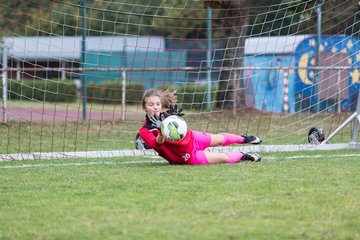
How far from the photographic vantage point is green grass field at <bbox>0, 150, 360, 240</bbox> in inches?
197

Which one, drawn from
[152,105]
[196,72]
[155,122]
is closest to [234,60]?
[196,72]

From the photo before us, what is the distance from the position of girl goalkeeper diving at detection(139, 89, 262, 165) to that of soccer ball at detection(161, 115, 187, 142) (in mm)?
95

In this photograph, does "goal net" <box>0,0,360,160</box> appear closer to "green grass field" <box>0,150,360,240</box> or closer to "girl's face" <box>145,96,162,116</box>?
"girl's face" <box>145,96,162,116</box>

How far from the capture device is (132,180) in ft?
23.6

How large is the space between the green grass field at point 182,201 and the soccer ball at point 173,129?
0.32m

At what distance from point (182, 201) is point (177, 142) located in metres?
2.44

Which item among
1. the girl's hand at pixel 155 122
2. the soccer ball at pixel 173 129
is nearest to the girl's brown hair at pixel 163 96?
the girl's hand at pixel 155 122

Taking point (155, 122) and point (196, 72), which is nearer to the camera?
point (155, 122)

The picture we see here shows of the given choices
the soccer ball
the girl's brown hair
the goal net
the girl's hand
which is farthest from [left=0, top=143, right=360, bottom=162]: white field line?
the soccer ball

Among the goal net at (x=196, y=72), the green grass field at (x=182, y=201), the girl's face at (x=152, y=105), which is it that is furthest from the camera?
the goal net at (x=196, y=72)

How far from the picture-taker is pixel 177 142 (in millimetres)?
8344

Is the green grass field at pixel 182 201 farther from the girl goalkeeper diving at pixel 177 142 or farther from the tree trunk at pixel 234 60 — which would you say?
the tree trunk at pixel 234 60

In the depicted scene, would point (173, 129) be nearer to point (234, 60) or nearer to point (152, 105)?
point (152, 105)

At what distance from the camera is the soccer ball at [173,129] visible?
815 cm
